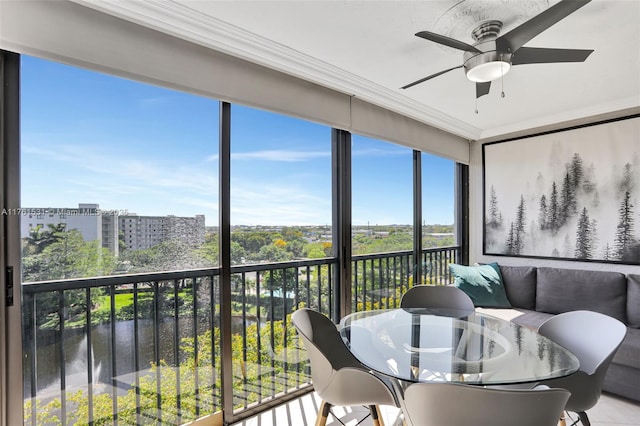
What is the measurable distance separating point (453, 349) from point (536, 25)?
5.23 feet

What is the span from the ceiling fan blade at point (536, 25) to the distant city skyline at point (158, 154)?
4.76ft

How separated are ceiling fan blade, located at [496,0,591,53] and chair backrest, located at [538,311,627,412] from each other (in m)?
1.52

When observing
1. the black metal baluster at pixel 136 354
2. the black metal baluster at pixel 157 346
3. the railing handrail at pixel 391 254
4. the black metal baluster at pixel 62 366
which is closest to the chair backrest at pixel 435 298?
the railing handrail at pixel 391 254

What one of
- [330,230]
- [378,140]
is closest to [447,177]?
[378,140]

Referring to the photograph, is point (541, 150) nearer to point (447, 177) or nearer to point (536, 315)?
point (447, 177)

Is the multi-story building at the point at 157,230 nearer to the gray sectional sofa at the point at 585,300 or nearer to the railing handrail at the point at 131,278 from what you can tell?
the railing handrail at the point at 131,278

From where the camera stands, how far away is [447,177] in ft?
13.4

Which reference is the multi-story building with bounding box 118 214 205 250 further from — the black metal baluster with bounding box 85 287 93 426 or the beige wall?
the beige wall

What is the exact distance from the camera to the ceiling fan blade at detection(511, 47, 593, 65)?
165cm

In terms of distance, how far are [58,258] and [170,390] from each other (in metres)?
1.02

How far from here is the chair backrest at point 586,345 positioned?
158 centimetres

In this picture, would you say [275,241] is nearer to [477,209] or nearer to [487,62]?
[487,62]

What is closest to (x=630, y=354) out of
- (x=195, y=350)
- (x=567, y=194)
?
(x=567, y=194)

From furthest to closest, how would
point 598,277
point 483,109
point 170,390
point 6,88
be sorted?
point 483,109 < point 598,277 < point 170,390 < point 6,88
